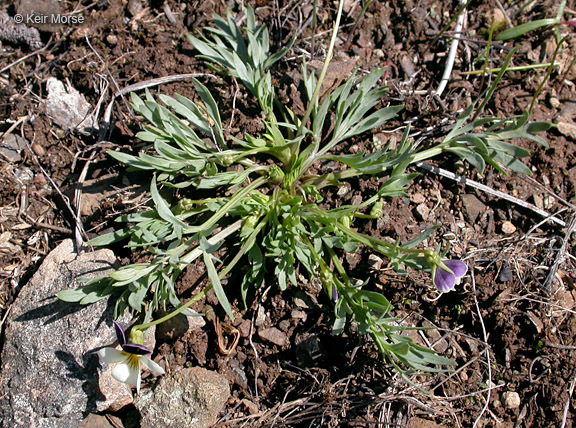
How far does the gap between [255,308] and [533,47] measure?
2.97 m

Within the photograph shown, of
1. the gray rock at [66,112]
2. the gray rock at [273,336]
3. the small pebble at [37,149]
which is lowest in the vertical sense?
the gray rock at [273,336]

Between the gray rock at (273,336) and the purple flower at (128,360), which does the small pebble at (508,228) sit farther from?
the purple flower at (128,360)

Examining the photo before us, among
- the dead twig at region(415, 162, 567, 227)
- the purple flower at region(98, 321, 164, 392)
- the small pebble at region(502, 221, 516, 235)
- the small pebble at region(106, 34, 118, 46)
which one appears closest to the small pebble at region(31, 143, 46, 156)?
the small pebble at region(106, 34, 118, 46)

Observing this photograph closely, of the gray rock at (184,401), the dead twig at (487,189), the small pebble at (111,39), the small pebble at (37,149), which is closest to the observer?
the gray rock at (184,401)

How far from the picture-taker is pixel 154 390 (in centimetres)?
277

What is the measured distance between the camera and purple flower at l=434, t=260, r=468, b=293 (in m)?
2.48

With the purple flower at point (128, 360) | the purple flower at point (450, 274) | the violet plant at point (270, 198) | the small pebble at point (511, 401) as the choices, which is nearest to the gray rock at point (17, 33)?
the violet plant at point (270, 198)

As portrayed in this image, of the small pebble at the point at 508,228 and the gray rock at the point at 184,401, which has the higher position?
the small pebble at the point at 508,228

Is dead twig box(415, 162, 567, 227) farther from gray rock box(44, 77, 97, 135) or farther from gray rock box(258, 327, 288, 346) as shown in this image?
gray rock box(44, 77, 97, 135)

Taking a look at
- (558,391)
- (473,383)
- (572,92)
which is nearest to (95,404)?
(473,383)

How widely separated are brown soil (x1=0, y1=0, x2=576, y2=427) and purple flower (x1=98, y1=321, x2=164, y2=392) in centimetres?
45

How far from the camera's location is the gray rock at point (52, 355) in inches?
105

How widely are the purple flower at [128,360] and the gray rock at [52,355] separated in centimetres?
39

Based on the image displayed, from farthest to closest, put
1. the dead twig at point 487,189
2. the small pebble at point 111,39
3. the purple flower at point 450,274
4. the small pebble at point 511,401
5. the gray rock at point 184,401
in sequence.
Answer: the small pebble at point 111,39, the dead twig at point 487,189, the small pebble at point 511,401, the gray rock at point 184,401, the purple flower at point 450,274
